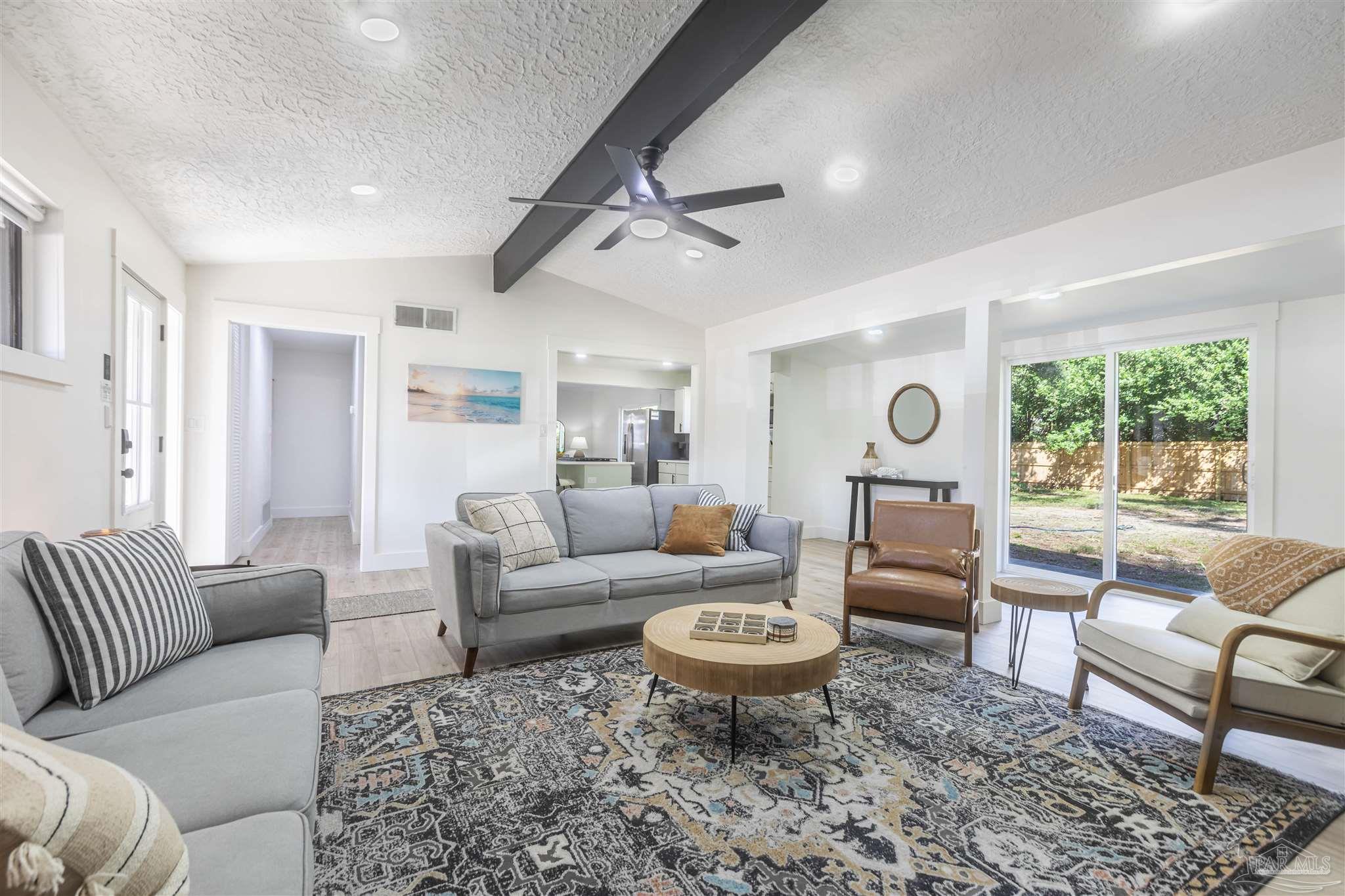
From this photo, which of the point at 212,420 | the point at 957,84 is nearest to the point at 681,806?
the point at 957,84

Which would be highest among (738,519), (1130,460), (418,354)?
(418,354)

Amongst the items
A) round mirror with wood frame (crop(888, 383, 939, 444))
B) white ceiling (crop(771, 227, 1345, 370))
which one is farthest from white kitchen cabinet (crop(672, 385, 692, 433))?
white ceiling (crop(771, 227, 1345, 370))

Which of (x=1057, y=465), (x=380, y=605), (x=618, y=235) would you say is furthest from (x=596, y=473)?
(x=1057, y=465)

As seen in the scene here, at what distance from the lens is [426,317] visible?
5262 mm

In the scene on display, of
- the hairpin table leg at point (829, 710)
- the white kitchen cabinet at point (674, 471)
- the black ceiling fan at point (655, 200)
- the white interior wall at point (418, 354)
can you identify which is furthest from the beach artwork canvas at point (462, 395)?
the hairpin table leg at point (829, 710)

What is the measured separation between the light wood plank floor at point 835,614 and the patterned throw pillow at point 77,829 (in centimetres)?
222

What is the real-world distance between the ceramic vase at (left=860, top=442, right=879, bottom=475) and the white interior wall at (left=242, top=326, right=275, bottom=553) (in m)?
6.22

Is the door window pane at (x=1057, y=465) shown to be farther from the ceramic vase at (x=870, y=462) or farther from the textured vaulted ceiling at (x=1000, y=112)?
the textured vaulted ceiling at (x=1000, y=112)

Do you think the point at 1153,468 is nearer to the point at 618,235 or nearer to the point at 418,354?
the point at 618,235

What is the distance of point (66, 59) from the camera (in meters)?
2.04

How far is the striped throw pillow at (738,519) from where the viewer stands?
3.96m

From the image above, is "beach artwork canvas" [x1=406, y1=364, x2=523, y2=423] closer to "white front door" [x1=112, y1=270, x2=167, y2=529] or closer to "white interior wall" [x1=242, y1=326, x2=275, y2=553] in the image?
"white interior wall" [x1=242, y1=326, x2=275, y2=553]

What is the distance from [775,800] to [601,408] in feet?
26.8

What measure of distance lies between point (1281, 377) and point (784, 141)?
12.9ft
